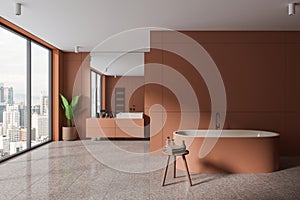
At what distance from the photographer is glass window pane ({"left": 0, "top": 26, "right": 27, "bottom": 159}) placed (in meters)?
5.33

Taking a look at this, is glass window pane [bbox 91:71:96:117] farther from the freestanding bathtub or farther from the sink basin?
the freestanding bathtub

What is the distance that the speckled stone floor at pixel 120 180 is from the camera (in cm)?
361

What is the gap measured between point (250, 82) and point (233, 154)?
6.21ft

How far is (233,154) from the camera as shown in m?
4.65

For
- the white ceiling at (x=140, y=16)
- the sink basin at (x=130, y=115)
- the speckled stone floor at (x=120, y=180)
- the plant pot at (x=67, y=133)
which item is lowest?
the speckled stone floor at (x=120, y=180)

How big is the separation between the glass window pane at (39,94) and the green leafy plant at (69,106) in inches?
16.3

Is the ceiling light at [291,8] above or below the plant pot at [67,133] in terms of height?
above

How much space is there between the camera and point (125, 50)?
26.5 ft

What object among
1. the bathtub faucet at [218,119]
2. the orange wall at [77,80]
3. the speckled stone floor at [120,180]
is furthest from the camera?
the orange wall at [77,80]

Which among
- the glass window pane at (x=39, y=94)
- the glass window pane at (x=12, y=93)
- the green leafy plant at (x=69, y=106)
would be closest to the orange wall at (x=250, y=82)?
the glass window pane at (x=12, y=93)

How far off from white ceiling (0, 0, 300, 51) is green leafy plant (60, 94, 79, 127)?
2.09 metres

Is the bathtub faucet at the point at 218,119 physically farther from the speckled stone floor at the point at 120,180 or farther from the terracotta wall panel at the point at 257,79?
the speckled stone floor at the point at 120,180

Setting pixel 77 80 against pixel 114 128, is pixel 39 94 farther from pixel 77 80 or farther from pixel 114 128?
pixel 114 128

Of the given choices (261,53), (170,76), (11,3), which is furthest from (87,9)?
(261,53)
